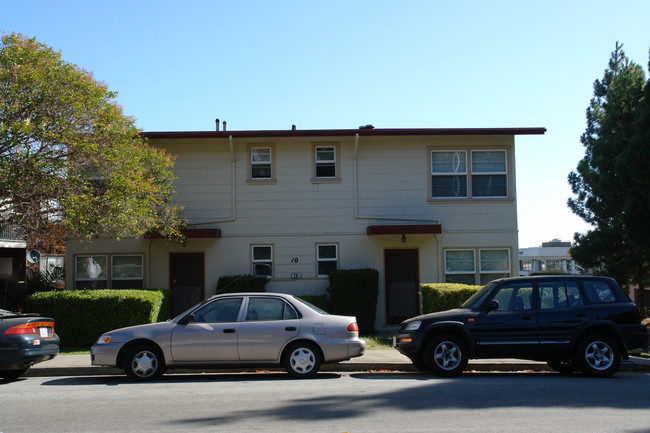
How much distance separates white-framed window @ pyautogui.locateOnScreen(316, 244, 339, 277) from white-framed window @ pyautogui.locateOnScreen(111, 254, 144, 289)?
5.14 metres

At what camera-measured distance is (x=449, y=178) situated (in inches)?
728

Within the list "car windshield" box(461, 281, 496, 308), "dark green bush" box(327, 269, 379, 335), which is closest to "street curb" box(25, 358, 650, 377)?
"car windshield" box(461, 281, 496, 308)

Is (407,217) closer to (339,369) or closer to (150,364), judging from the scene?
(339,369)

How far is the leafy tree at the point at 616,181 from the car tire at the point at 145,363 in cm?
1327

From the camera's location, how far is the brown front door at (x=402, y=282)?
18.1 m

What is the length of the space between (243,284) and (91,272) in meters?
4.66

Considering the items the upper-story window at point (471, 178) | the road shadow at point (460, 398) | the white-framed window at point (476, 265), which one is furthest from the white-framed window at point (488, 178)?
the road shadow at point (460, 398)

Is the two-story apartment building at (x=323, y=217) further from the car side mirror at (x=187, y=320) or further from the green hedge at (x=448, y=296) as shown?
the car side mirror at (x=187, y=320)

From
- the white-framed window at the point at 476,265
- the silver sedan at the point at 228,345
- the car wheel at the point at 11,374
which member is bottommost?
the car wheel at the point at 11,374

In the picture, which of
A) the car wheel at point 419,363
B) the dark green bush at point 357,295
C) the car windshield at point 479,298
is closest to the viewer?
the car wheel at point 419,363

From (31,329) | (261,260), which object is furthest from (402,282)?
(31,329)

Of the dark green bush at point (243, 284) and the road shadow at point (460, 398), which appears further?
the dark green bush at point (243, 284)

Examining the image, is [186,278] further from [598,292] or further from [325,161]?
[598,292]

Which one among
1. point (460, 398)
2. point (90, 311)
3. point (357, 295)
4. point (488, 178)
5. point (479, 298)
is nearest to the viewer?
point (460, 398)
